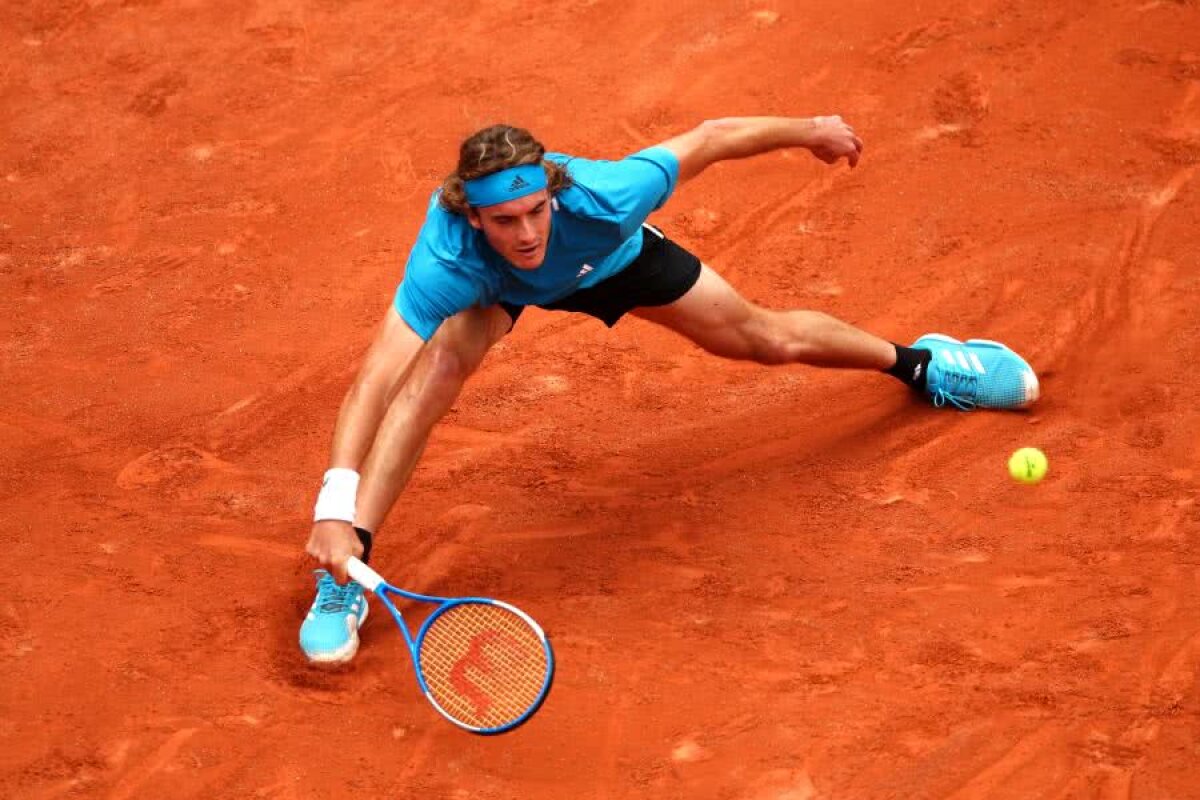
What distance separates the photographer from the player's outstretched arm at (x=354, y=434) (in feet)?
15.1

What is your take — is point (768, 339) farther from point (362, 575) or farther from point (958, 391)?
point (362, 575)

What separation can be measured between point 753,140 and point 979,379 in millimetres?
1267

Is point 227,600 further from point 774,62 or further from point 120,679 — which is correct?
point 774,62

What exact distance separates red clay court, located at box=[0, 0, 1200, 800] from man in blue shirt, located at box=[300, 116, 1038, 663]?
20.4 inches

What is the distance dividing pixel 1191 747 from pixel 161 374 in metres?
4.14

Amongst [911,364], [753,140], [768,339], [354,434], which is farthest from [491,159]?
[911,364]

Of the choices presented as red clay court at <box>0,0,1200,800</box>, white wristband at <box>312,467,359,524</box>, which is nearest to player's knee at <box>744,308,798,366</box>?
red clay court at <box>0,0,1200,800</box>

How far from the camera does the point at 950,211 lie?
7.04 m

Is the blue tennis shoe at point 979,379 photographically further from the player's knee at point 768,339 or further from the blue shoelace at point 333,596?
the blue shoelace at point 333,596

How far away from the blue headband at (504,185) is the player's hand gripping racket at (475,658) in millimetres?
1130

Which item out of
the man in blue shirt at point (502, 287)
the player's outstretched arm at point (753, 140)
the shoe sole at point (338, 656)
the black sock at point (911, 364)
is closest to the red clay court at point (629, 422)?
the shoe sole at point (338, 656)

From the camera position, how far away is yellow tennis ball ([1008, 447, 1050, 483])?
18.0ft

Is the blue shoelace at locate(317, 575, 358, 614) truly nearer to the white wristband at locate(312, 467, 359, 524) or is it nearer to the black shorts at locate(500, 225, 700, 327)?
the white wristband at locate(312, 467, 359, 524)

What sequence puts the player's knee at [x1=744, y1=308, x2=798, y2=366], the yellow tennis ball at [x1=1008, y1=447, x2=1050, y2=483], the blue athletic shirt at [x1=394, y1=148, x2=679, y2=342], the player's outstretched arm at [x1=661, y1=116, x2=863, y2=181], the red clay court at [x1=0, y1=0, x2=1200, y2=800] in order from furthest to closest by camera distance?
the player's knee at [x1=744, y1=308, x2=798, y2=366], the yellow tennis ball at [x1=1008, y1=447, x2=1050, y2=483], the player's outstretched arm at [x1=661, y1=116, x2=863, y2=181], the blue athletic shirt at [x1=394, y1=148, x2=679, y2=342], the red clay court at [x1=0, y1=0, x2=1200, y2=800]
